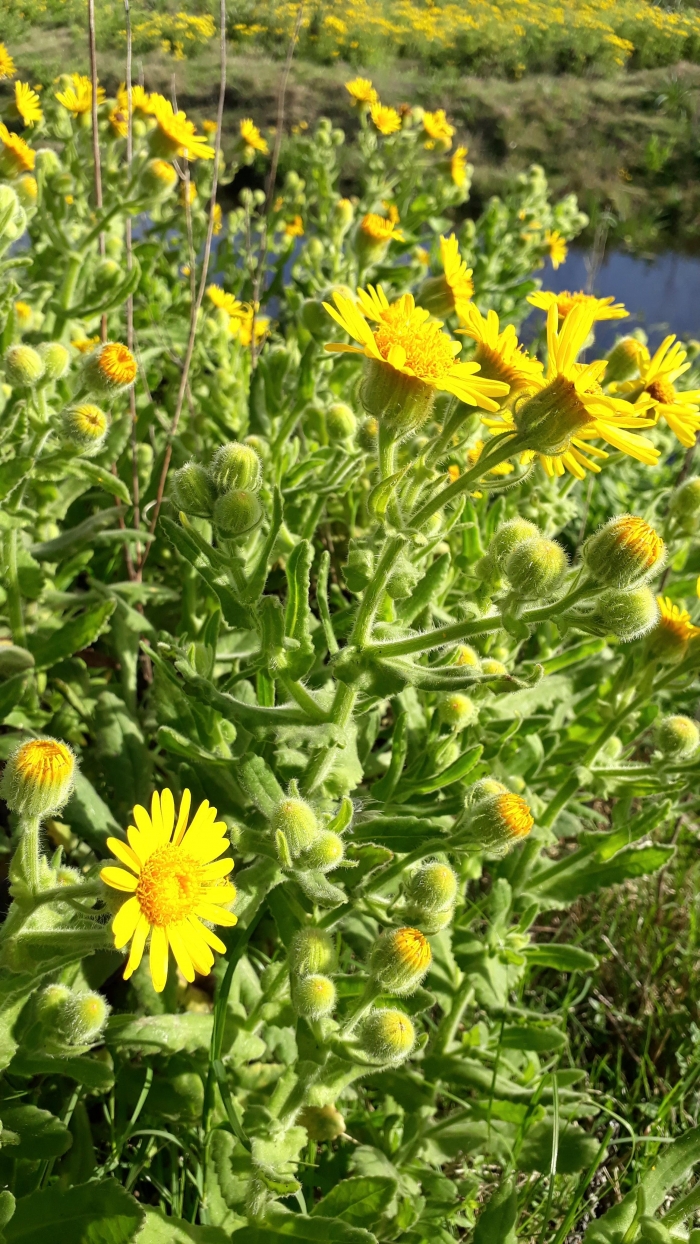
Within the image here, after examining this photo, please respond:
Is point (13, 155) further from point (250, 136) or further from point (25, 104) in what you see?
point (250, 136)

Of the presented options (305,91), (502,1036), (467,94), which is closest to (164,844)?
(502,1036)

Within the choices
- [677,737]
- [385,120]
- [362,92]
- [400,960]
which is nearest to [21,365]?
[400,960]

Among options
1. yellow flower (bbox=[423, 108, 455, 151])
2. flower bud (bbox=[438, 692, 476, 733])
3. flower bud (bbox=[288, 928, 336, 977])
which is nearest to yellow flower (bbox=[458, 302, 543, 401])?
flower bud (bbox=[438, 692, 476, 733])

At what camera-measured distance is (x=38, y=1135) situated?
1749 mm

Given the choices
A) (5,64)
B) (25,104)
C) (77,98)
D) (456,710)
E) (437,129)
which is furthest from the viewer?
(437,129)

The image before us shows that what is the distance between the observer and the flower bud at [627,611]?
1.71 metres

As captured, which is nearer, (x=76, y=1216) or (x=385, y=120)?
(x=76, y=1216)

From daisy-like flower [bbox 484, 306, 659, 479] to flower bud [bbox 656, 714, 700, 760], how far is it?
94 cm

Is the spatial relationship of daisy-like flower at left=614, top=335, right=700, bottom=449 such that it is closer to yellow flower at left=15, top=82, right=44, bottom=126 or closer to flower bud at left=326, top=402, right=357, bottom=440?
flower bud at left=326, top=402, right=357, bottom=440

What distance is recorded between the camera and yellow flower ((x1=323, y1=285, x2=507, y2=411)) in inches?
62.0

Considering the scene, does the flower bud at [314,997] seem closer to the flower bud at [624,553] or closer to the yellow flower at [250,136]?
the flower bud at [624,553]

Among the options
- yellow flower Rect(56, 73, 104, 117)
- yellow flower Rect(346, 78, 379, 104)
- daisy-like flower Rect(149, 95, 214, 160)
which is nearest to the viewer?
daisy-like flower Rect(149, 95, 214, 160)

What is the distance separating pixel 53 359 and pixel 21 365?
13cm

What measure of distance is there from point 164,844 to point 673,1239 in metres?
1.29
